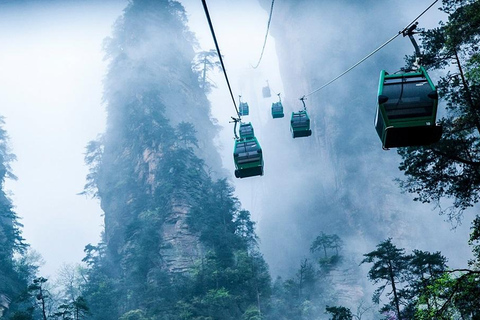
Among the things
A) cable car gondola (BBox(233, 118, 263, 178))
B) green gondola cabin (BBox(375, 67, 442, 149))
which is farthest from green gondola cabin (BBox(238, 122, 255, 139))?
green gondola cabin (BBox(375, 67, 442, 149))

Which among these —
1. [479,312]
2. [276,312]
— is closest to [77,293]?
[276,312]

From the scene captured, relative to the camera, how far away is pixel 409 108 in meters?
5.37

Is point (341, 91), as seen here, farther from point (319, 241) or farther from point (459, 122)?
point (459, 122)

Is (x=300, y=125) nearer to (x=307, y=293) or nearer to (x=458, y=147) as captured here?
(x=458, y=147)

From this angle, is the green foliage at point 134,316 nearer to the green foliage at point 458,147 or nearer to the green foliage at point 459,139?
the green foliage at point 458,147

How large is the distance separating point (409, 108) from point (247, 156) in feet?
16.1

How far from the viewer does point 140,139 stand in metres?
43.6

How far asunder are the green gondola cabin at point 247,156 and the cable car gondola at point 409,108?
172 inches

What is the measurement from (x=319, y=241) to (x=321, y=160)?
20403mm

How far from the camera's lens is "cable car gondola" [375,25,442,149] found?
532 centimetres

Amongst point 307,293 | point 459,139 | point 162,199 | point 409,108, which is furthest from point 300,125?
point 307,293

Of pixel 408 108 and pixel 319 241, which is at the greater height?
pixel 319 241

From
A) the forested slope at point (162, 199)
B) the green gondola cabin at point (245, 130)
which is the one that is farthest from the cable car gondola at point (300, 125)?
the forested slope at point (162, 199)

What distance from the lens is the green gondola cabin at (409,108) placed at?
5324 mm
